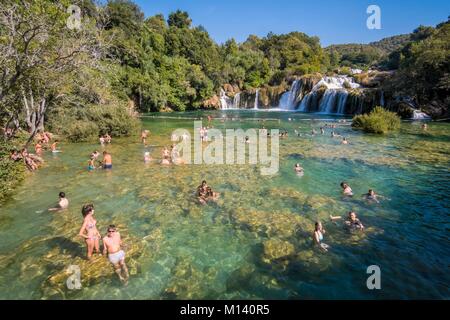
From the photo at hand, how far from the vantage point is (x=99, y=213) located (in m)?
12.3

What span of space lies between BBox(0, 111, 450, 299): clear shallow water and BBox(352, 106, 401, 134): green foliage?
13242 millimetres

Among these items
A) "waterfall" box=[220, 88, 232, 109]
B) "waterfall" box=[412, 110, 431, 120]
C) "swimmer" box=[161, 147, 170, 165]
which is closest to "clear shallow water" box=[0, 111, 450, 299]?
"swimmer" box=[161, 147, 170, 165]

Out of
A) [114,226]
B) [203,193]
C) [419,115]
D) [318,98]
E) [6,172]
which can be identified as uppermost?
[318,98]

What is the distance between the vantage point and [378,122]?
3244 cm

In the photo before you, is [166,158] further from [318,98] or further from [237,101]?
[237,101]

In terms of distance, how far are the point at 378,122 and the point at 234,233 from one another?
89.9 ft

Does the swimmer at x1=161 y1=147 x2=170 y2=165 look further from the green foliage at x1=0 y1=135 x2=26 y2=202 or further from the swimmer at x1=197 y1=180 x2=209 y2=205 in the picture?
the green foliage at x1=0 y1=135 x2=26 y2=202

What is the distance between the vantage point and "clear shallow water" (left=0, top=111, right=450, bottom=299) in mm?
7840

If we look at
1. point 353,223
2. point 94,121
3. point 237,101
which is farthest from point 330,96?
point 353,223

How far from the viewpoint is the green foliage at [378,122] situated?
32.4 meters

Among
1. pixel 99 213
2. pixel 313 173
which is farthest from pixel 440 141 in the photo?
pixel 99 213
